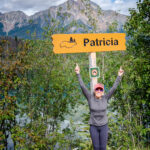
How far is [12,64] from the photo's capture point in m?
5.56

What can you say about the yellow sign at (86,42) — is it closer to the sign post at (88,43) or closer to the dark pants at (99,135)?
the sign post at (88,43)

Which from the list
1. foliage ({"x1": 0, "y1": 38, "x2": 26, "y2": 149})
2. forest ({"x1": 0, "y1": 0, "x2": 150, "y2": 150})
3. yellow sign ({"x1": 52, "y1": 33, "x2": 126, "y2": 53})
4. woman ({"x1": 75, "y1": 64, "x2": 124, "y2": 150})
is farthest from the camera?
foliage ({"x1": 0, "y1": 38, "x2": 26, "y2": 149})

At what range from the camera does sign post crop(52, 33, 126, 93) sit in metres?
2.74

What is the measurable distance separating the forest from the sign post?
33.1 inches

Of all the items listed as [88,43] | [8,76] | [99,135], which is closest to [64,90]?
[8,76]

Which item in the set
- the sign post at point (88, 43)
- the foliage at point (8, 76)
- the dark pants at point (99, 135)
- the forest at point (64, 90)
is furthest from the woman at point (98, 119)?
the foliage at point (8, 76)

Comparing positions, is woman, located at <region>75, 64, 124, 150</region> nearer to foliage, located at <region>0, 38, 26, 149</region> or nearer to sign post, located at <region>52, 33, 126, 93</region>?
sign post, located at <region>52, 33, 126, 93</region>

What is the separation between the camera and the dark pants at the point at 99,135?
257cm

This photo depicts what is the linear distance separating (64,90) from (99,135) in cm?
487

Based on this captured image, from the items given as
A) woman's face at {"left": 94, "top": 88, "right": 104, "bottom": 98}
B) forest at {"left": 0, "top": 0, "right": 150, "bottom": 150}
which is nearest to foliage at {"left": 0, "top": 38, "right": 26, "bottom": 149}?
forest at {"left": 0, "top": 0, "right": 150, "bottom": 150}

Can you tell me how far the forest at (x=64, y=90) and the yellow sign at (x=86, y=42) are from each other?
2.75 feet

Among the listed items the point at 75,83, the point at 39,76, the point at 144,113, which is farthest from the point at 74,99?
the point at 144,113

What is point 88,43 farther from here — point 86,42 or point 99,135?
point 99,135

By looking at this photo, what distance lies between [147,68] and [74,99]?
13.6ft
